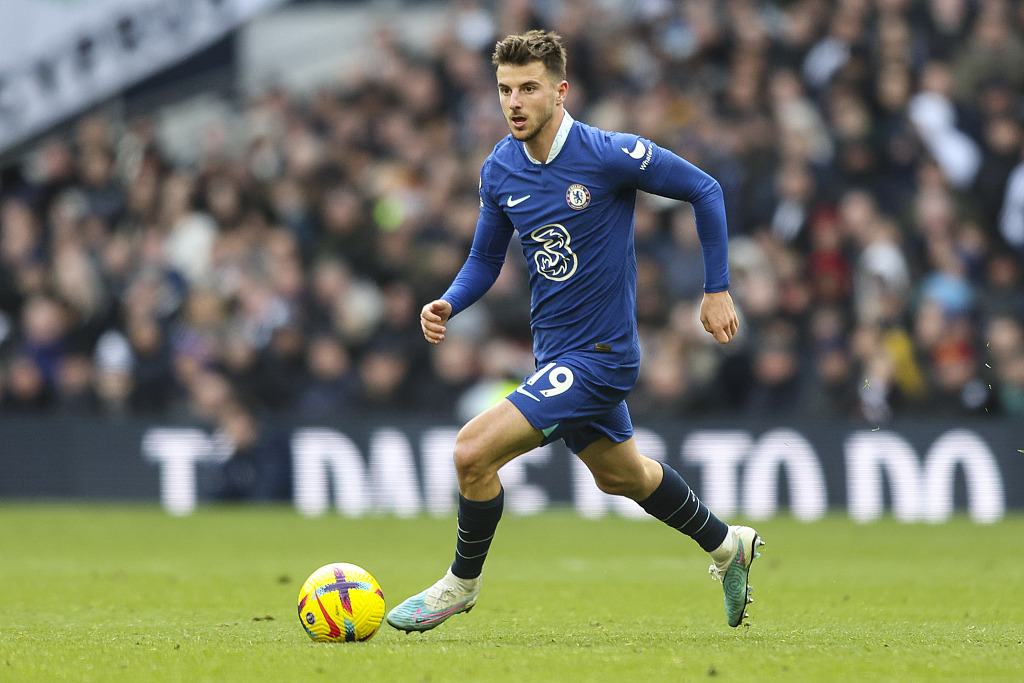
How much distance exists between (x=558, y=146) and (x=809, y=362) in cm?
872

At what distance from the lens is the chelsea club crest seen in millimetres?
6336

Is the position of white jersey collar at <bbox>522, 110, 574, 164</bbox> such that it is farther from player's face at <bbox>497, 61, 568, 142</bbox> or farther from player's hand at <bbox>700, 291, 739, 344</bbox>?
player's hand at <bbox>700, 291, 739, 344</bbox>

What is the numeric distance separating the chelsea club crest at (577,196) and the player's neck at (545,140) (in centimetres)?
19

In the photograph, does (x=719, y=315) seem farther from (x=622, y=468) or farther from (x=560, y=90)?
(x=560, y=90)

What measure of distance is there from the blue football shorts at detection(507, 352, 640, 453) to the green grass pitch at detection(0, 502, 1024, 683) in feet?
3.08

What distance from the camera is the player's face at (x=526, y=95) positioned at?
20.4 ft

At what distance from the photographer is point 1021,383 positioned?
14188 mm

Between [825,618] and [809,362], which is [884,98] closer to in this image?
[809,362]

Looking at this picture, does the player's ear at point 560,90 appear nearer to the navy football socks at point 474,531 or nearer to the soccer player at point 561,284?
the soccer player at point 561,284

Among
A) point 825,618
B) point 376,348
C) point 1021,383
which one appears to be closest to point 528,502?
point 376,348

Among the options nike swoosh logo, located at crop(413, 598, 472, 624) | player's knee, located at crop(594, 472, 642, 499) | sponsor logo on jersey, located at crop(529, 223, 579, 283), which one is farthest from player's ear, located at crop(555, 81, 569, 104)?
nike swoosh logo, located at crop(413, 598, 472, 624)

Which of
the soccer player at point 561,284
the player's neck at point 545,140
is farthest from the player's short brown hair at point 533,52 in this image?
Answer: the player's neck at point 545,140

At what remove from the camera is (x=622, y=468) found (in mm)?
6590

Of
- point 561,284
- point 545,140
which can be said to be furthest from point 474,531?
point 545,140
